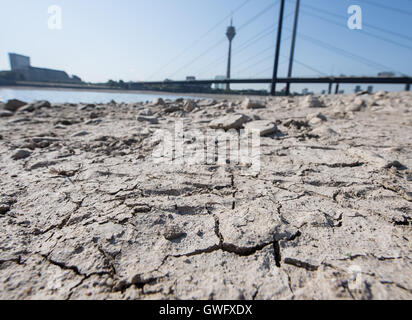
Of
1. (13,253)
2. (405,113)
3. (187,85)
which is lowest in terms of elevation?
(13,253)

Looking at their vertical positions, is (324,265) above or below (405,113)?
below

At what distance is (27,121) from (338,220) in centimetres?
411

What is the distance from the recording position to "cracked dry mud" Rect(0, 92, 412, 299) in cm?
65

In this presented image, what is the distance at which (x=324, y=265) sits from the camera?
27.6 inches

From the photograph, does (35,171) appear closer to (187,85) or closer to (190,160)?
(190,160)

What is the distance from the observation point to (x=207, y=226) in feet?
3.06

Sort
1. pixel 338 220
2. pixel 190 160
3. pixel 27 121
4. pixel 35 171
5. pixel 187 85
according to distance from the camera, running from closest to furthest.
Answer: pixel 338 220
pixel 35 171
pixel 190 160
pixel 27 121
pixel 187 85

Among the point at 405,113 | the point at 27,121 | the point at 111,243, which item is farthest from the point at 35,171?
the point at 405,113

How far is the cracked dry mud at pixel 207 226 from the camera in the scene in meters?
0.65

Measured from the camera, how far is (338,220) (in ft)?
3.06

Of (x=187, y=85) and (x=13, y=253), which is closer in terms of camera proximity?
(x=13, y=253)
